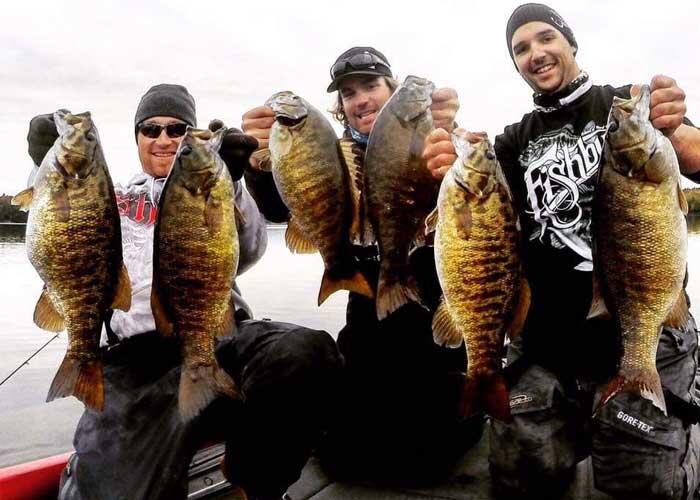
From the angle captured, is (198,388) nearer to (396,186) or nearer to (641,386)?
(396,186)

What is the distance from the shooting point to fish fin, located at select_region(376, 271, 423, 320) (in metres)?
2.97

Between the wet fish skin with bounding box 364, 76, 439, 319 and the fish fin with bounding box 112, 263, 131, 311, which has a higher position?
the wet fish skin with bounding box 364, 76, 439, 319

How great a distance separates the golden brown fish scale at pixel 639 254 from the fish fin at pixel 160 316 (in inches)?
79.9

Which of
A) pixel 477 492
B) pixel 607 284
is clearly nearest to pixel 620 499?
pixel 477 492

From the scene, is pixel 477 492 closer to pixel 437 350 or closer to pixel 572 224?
pixel 437 350

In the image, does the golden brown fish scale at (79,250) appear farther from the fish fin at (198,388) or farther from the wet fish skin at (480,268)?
the wet fish skin at (480,268)

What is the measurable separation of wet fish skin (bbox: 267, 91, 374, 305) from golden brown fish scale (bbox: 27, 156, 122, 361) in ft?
2.68

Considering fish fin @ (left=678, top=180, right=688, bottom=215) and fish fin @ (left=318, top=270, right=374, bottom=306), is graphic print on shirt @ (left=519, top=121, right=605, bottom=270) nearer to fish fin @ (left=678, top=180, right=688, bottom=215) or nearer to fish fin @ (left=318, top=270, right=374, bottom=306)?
fish fin @ (left=678, top=180, right=688, bottom=215)

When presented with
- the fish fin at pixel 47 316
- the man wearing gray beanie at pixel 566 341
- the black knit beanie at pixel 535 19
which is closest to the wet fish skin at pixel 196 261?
the fish fin at pixel 47 316

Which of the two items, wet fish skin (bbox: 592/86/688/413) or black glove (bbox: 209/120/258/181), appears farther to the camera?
black glove (bbox: 209/120/258/181)

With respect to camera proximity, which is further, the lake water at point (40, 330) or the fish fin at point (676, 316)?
the lake water at point (40, 330)

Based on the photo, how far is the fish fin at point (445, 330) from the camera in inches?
112

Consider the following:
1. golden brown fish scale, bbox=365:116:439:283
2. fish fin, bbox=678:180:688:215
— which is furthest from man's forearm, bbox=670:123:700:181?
golden brown fish scale, bbox=365:116:439:283

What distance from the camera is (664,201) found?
2.60m
